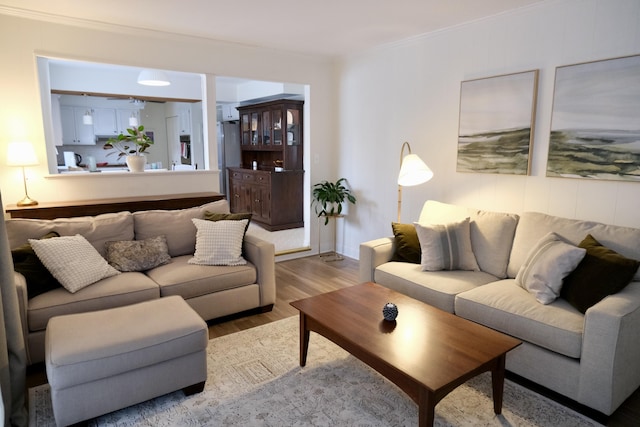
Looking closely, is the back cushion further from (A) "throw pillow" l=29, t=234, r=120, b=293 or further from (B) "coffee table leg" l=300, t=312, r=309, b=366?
(A) "throw pillow" l=29, t=234, r=120, b=293

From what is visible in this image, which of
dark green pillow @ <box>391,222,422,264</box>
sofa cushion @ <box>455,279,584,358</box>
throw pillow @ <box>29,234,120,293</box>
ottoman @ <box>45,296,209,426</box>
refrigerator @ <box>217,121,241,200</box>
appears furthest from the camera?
refrigerator @ <box>217,121,241,200</box>

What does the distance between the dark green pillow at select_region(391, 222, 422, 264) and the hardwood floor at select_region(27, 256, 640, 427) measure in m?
0.90

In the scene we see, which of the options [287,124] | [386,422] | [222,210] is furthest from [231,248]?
[287,124]

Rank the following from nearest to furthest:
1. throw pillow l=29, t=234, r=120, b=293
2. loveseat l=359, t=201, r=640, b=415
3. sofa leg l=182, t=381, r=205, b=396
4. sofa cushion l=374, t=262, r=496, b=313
Result: loveseat l=359, t=201, r=640, b=415, sofa leg l=182, t=381, r=205, b=396, throw pillow l=29, t=234, r=120, b=293, sofa cushion l=374, t=262, r=496, b=313

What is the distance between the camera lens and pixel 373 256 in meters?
3.39

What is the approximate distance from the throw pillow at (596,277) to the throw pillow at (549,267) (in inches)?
1.8

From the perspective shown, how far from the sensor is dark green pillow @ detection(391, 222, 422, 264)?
3.41 metres

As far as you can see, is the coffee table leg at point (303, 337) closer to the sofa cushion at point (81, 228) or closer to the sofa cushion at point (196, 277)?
the sofa cushion at point (196, 277)

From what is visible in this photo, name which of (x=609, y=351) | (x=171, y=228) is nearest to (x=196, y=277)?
(x=171, y=228)

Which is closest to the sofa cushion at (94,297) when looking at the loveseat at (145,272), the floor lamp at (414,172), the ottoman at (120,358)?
the loveseat at (145,272)

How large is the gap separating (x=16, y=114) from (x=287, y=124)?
3759 mm

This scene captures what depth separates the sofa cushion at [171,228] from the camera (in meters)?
3.42

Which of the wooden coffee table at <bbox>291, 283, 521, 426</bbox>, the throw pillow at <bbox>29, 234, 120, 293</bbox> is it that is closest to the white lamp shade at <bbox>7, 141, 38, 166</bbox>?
the throw pillow at <bbox>29, 234, 120, 293</bbox>

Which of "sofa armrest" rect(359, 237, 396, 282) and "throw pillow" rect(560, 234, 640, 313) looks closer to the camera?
"throw pillow" rect(560, 234, 640, 313)
